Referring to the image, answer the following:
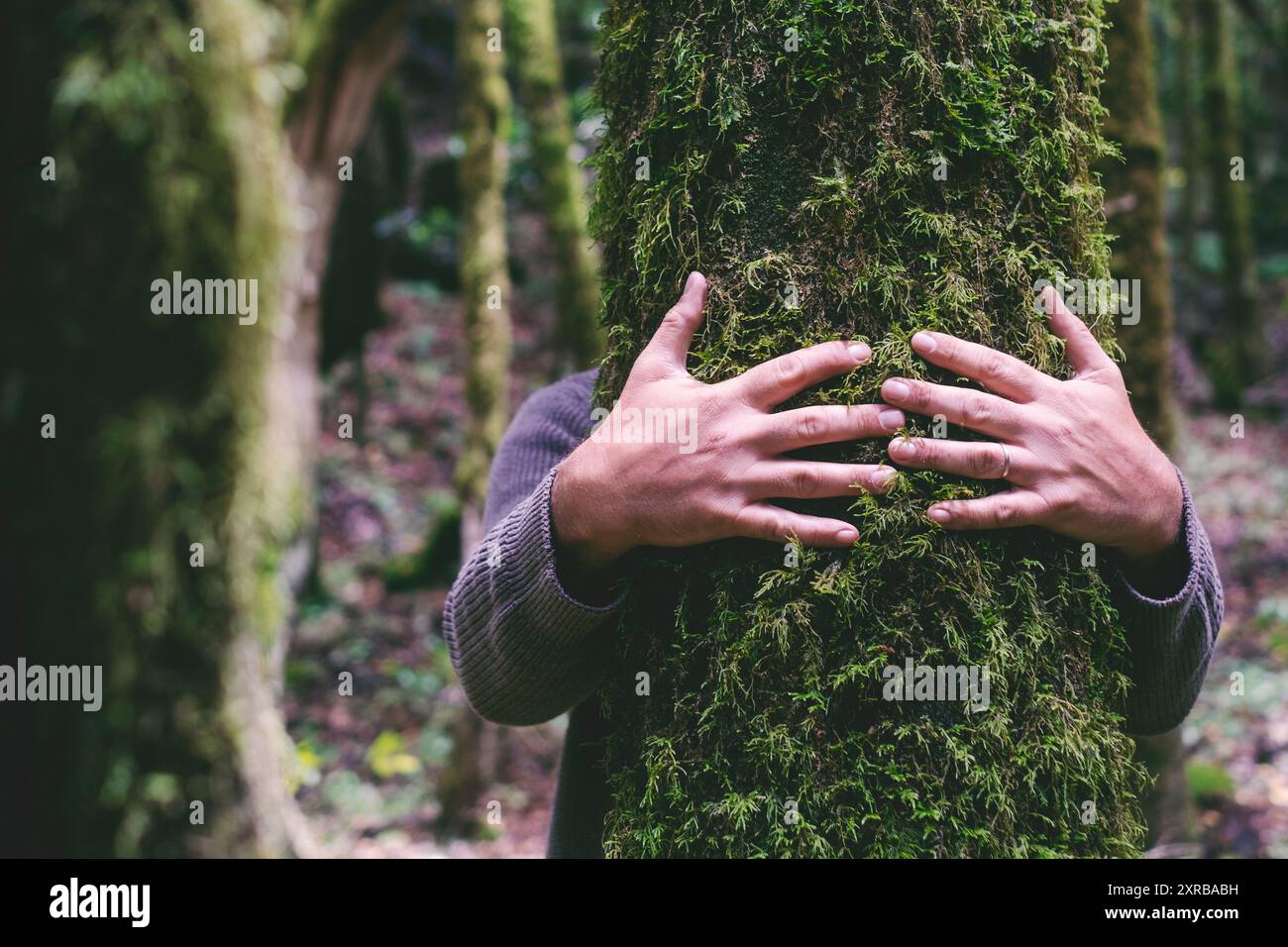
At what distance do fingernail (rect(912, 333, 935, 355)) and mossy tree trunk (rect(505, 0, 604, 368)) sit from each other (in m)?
5.82

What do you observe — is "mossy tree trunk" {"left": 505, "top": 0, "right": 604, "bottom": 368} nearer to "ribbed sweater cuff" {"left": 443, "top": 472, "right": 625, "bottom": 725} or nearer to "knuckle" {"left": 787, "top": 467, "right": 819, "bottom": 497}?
"ribbed sweater cuff" {"left": 443, "top": 472, "right": 625, "bottom": 725}

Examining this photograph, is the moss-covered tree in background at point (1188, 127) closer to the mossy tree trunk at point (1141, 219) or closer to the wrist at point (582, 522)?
the mossy tree trunk at point (1141, 219)

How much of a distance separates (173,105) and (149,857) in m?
0.85

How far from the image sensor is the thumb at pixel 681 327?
63.2 inches

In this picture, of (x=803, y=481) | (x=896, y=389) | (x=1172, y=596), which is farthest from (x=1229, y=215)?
(x=803, y=481)

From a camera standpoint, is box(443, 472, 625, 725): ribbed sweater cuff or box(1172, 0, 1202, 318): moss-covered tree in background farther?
box(1172, 0, 1202, 318): moss-covered tree in background

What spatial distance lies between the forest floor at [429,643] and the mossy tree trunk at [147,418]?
418 cm

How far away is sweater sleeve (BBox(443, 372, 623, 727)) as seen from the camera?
5.77 ft

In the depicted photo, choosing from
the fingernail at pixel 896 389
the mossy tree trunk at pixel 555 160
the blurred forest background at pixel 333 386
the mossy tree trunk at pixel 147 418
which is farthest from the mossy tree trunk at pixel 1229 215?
the mossy tree trunk at pixel 147 418

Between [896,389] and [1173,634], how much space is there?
0.84 metres

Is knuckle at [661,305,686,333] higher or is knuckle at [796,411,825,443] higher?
knuckle at [661,305,686,333]

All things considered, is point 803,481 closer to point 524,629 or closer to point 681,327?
point 681,327

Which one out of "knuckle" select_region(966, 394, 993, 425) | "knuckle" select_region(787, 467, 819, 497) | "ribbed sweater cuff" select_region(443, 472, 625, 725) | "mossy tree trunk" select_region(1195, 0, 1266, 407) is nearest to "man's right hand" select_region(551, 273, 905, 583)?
"knuckle" select_region(787, 467, 819, 497)
